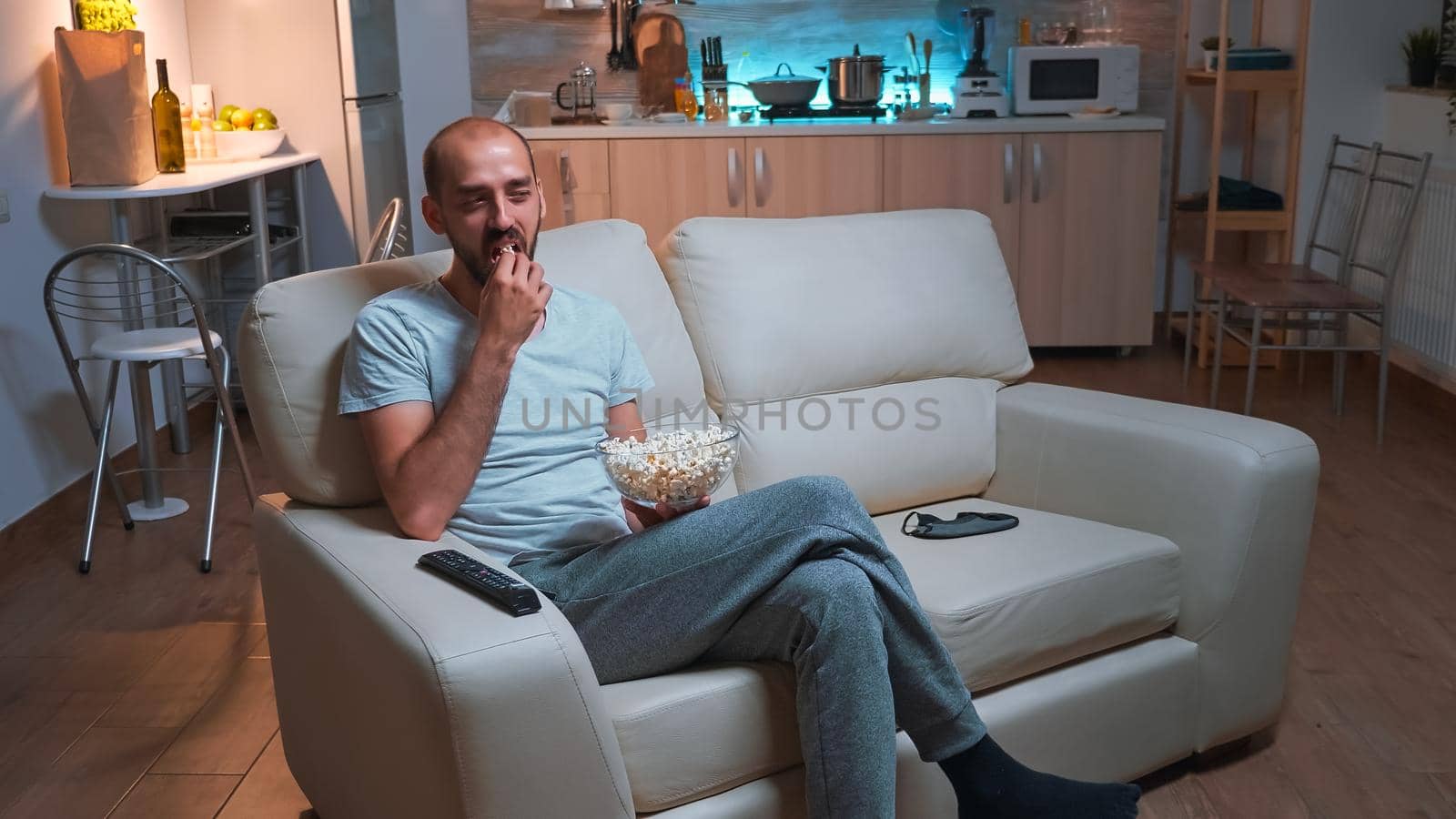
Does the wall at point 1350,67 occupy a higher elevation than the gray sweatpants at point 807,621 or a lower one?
higher

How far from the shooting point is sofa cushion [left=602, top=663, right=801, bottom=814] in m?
1.64

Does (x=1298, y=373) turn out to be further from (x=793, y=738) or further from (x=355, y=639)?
(x=355, y=639)

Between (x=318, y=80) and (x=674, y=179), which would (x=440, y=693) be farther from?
(x=674, y=179)

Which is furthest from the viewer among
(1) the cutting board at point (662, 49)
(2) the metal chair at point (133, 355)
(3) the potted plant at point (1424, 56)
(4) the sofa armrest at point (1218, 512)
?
(1) the cutting board at point (662, 49)

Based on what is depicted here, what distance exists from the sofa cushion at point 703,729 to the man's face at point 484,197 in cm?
66

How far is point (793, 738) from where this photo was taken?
69.3 inches

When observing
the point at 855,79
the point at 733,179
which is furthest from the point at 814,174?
the point at 855,79

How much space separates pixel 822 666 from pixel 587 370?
2.06ft

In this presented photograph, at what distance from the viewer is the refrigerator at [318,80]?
4.72 m

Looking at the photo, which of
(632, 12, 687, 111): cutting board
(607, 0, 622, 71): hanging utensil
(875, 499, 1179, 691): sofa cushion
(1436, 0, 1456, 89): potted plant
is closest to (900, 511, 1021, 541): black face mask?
(875, 499, 1179, 691): sofa cushion

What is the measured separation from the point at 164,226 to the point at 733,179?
2.12 meters

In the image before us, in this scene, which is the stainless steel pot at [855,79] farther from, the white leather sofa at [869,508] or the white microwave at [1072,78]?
the white leather sofa at [869,508]

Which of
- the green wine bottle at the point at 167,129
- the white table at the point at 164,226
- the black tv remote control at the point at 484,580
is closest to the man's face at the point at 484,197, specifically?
the black tv remote control at the point at 484,580

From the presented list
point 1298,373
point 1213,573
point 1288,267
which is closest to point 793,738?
point 1213,573
